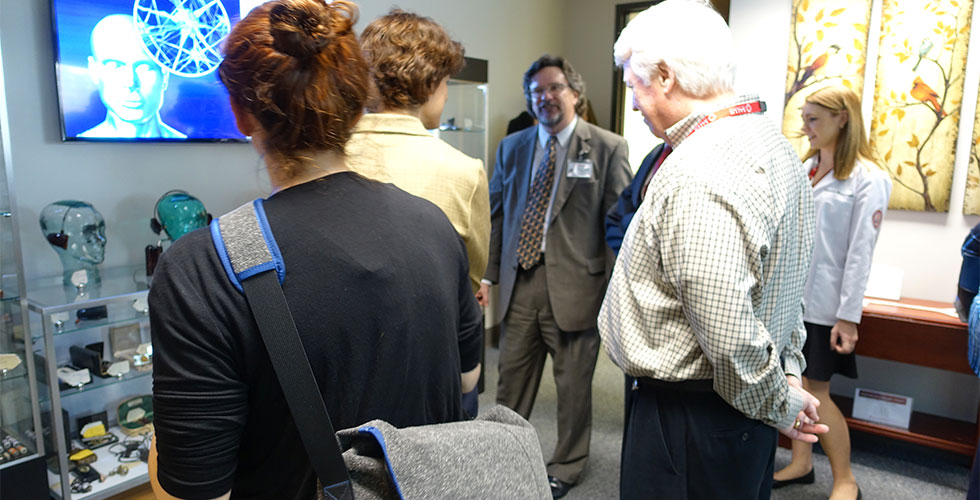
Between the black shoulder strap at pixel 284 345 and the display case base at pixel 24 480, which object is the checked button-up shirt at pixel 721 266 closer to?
the black shoulder strap at pixel 284 345

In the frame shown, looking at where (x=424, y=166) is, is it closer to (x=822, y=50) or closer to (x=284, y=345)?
(x=284, y=345)

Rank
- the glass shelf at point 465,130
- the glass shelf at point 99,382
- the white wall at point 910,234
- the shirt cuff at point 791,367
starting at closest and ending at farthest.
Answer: the shirt cuff at point 791,367, the glass shelf at point 99,382, the white wall at point 910,234, the glass shelf at point 465,130

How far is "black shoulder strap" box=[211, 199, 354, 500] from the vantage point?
0.73 m

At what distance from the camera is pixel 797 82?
132 inches

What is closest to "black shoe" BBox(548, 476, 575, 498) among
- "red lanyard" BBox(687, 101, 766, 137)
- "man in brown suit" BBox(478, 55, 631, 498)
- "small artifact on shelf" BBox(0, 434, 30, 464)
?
"man in brown suit" BBox(478, 55, 631, 498)

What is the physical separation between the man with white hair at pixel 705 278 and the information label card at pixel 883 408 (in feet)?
6.66

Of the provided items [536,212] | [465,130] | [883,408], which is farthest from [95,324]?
[883,408]

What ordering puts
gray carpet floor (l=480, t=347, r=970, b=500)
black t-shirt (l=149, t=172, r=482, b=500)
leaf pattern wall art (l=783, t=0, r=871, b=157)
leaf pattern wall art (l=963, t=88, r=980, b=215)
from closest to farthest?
1. black t-shirt (l=149, t=172, r=482, b=500)
2. gray carpet floor (l=480, t=347, r=970, b=500)
3. leaf pattern wall art (l=963, t=88, r=980, b=215)
4. leaf pattern wall art (l=783, t=0, r=871, b=157)

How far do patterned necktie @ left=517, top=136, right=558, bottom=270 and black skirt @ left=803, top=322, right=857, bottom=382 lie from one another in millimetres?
1201

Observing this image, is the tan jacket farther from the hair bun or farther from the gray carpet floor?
the gray carpet floor

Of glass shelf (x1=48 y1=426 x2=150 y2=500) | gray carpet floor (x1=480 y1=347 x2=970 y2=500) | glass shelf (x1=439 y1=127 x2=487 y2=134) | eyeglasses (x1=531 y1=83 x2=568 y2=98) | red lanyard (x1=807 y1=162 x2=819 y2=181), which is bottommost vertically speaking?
gray carpet floor (x1=480 y1=347 x2=970 y2=500)

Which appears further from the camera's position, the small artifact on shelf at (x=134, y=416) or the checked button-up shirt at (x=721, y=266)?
the small artifact on shelf at (x=134, y=416)

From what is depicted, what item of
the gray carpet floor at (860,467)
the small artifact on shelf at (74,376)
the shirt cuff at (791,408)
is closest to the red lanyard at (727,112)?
the shirt cuff at (791,408)

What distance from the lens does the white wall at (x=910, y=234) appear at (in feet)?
10.1
